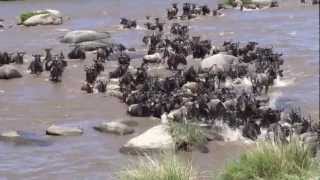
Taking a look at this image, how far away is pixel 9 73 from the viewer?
57.1 feet

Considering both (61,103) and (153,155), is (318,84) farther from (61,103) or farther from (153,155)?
(153,155)

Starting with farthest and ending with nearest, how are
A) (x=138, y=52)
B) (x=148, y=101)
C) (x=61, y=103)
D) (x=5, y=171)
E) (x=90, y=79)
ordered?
(x=138, y=52) < (x=90, y=79) < (x=61, y=103) < (x=148, y=101) < (x=5, y=171)

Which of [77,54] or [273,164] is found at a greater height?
[273,164]

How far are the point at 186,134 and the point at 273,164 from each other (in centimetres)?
310

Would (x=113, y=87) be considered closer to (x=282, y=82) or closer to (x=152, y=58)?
(x=152, y=58)

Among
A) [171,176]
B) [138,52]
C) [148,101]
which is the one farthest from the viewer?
[138,52]

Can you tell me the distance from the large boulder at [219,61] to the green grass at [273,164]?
8592 mm

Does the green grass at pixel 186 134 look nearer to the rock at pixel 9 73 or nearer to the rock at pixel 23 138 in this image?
the rock at pixel 23 138

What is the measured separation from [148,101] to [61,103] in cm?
197

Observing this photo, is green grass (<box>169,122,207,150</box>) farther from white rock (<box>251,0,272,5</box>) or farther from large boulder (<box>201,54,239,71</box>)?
white rock (<box>251,0,272,5</box>)

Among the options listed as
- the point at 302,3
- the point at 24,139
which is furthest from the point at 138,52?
the point at 302,3

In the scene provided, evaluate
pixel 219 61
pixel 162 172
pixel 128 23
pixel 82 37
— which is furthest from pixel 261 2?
pixel 162 172

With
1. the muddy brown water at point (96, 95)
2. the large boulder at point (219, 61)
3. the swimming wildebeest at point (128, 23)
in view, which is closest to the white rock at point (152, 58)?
the muddy brown water at point (96, 95)

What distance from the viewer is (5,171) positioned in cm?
1064
